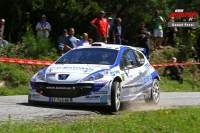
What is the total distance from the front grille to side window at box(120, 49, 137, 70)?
153 centimetres

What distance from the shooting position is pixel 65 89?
1280 cm

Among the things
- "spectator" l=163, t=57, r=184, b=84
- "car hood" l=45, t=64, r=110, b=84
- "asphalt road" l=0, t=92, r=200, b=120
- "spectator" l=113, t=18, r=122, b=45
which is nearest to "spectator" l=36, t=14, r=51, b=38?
"spectator" l=113, t=18, r=122, b=45

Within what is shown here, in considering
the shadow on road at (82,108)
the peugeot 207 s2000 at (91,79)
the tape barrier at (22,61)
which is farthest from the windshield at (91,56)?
the tape barrier at (22,61)

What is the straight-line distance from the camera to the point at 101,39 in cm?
2270

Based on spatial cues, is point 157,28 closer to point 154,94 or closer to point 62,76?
point 154,94

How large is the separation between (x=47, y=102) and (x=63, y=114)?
1.36 metres

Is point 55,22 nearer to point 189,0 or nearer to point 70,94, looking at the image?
point 189,0

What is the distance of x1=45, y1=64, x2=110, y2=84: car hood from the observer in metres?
12.9

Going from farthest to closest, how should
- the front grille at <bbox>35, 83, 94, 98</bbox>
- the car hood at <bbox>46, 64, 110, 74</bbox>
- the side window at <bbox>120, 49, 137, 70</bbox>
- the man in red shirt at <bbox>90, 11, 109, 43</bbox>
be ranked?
the man in red shirt at <bbox>90, 11, 109, 43</bbox> → the side window at <bbox>120, 49, 137, 70</bbox> → the car hood at <bbox>46, 64, 110, 74</bbox> → the front grille at <bbox>35, 83, 94, 98</bbox>

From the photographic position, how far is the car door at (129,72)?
13.9 metres

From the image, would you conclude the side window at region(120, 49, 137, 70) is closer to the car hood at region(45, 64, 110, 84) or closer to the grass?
the car hood at region(45, 64, 110, 84)

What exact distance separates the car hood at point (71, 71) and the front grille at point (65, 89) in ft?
0.36

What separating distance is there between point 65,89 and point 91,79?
2.00 ft

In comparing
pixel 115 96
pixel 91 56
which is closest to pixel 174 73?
pixel 91 56
